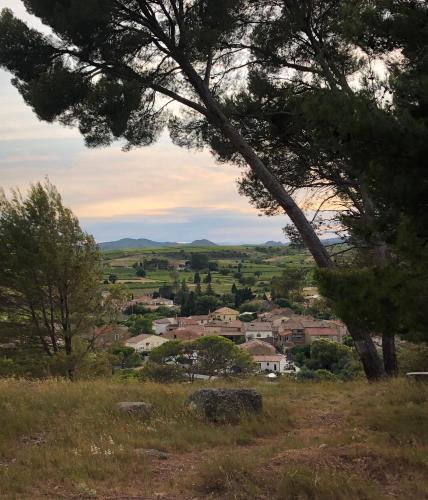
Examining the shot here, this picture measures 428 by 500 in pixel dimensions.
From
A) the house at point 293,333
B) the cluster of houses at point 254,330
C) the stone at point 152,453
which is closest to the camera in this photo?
the stone at point 152,453

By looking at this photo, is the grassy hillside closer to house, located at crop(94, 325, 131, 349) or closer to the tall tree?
the tall tree

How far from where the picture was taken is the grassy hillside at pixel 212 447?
413cm

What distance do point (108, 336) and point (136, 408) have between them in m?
9.89

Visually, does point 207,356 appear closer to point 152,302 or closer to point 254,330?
point 254,330

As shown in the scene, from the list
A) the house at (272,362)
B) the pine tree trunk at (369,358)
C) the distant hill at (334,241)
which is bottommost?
the house at (272,362)

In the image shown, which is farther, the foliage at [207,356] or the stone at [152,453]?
the foliage at [207,356]

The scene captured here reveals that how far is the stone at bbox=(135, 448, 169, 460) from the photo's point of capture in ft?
16.8

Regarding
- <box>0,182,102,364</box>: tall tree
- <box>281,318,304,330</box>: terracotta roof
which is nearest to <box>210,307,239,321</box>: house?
<box>281,318,304,330</box>: terracotta roof

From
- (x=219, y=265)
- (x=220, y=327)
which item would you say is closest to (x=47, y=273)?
(x=220, y=327)

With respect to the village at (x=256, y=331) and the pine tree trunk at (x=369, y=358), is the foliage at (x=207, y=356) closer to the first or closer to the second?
the village at (x=256, y=331)

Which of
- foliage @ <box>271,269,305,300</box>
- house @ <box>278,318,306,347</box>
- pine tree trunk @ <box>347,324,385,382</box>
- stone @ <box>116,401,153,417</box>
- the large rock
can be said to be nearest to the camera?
the large rock

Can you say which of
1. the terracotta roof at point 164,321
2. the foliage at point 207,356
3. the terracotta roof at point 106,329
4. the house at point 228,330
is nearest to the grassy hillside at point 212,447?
the terracotta roof at point 106,329

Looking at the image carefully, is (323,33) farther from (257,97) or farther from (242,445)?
(242,445)

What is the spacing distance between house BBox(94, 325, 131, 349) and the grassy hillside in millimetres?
8032
